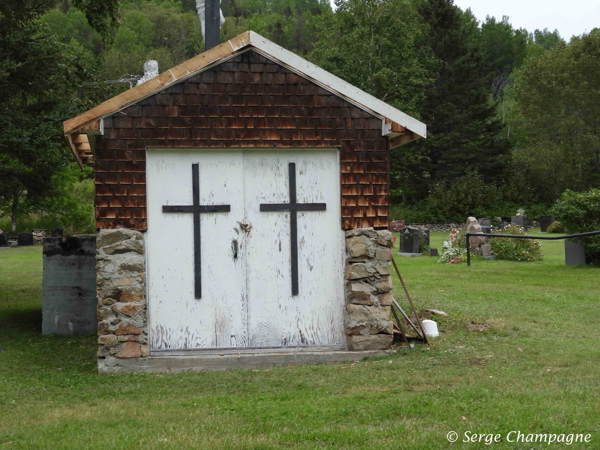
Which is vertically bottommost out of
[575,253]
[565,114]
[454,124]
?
[575,253]

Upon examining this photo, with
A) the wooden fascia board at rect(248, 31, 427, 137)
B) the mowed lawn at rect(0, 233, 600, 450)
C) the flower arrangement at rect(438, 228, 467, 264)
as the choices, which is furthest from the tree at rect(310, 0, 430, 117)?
the wooden fascia board at rect(248, 31, 427, 137)

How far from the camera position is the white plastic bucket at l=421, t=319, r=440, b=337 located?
9.39m

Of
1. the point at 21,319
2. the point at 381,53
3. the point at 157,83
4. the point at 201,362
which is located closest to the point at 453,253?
the point at 21,319

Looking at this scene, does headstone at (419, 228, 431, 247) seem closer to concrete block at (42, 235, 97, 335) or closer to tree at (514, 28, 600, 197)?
concrete block at (42, 235, 97, 335)

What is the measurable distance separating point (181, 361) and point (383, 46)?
3968 cm

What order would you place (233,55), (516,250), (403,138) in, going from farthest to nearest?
(516,250)
(403,138)
(233,55)

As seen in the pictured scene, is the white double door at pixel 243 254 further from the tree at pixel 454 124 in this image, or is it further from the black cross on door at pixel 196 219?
the tree at pixel 454 124

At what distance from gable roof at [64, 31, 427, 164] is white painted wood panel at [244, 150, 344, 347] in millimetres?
751

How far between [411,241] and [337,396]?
16.5m

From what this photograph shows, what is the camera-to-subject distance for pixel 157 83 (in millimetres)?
8148

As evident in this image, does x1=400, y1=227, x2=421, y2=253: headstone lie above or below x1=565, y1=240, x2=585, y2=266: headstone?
above

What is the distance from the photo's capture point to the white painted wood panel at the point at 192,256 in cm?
827

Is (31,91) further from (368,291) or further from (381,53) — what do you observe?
(381,53)

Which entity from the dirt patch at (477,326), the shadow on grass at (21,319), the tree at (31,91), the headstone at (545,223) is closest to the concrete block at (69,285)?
the shadow on grass at (21,319)
